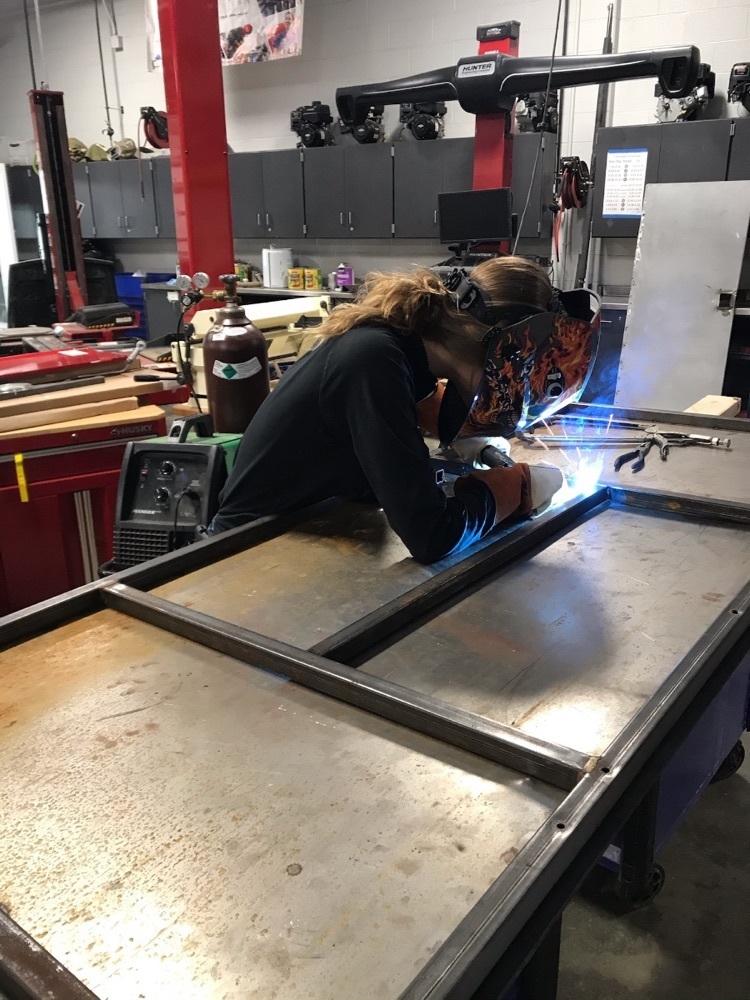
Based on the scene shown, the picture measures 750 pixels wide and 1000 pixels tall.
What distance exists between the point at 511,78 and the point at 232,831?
11.5 feet

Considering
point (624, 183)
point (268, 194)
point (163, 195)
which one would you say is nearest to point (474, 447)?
point (624, 183)

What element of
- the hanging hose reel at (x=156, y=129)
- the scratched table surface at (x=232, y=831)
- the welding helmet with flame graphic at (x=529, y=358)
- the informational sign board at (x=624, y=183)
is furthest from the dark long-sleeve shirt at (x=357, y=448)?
the hanging hose reel at (x=156, y=129)

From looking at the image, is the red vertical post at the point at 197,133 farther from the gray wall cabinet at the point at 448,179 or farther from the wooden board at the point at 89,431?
the gray wall cabinet at the point at 448,179

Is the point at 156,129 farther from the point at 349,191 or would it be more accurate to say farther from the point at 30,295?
the point at 30,295

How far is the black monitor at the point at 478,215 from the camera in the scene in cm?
414

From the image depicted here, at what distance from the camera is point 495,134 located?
13.3ft

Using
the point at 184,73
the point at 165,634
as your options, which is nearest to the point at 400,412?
the point at 165,634

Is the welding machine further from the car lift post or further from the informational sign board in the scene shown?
the informational sign board

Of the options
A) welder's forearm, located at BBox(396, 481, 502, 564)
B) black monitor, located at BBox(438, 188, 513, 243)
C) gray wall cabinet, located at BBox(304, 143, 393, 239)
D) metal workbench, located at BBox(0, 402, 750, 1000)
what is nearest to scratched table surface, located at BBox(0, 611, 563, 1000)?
metal workbench, located at BBox(0, 402, 750, 1000)

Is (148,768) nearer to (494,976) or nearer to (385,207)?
(494,976)

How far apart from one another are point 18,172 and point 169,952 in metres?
8.40

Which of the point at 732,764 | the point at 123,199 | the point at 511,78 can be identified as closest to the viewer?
the point at 732,764

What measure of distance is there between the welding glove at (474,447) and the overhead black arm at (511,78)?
2153 millimetres

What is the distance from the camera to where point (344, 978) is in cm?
63
